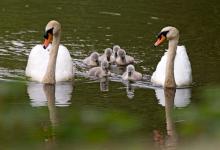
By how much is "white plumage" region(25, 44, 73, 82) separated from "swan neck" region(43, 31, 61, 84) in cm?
20

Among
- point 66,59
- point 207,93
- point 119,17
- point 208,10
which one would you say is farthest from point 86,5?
point 207,93

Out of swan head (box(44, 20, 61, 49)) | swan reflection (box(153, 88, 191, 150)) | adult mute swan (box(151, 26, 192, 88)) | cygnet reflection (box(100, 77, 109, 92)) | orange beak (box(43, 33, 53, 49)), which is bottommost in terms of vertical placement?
swan reflection (box(153, 88, 191, 150))

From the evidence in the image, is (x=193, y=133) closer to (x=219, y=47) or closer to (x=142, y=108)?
(x=142, y=108)

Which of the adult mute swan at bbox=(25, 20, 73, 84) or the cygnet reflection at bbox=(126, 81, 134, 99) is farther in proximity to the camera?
the adult mute swan at bbox=(25, 20, 73, 84)

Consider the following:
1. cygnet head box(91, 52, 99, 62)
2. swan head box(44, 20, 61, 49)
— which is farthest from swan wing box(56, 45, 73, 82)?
cygnet head box(91, 52, 99, 62)

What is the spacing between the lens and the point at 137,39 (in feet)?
52.1

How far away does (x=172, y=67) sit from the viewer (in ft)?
43.1

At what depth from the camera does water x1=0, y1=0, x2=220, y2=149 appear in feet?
11.2

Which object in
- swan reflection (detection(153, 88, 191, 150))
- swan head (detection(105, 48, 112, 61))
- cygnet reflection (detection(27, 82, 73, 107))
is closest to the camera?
swan reflection (detection(153, 88, 191, 150))

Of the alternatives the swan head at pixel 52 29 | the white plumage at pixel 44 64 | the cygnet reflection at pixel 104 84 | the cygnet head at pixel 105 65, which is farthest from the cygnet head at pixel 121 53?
the swan head at pixel 52 29

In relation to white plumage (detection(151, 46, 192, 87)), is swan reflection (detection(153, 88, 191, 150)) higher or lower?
lower

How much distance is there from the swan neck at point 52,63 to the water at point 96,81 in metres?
0.24

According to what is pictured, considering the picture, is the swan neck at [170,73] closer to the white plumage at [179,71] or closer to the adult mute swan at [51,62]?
the white plumage at [179,71]

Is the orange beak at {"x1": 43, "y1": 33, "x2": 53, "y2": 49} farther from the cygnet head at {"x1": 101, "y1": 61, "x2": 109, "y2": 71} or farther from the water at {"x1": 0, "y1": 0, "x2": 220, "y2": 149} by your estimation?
the cygnet head at {"x1": 101, "y1": 61, "x2": 109, "y2": 71}
